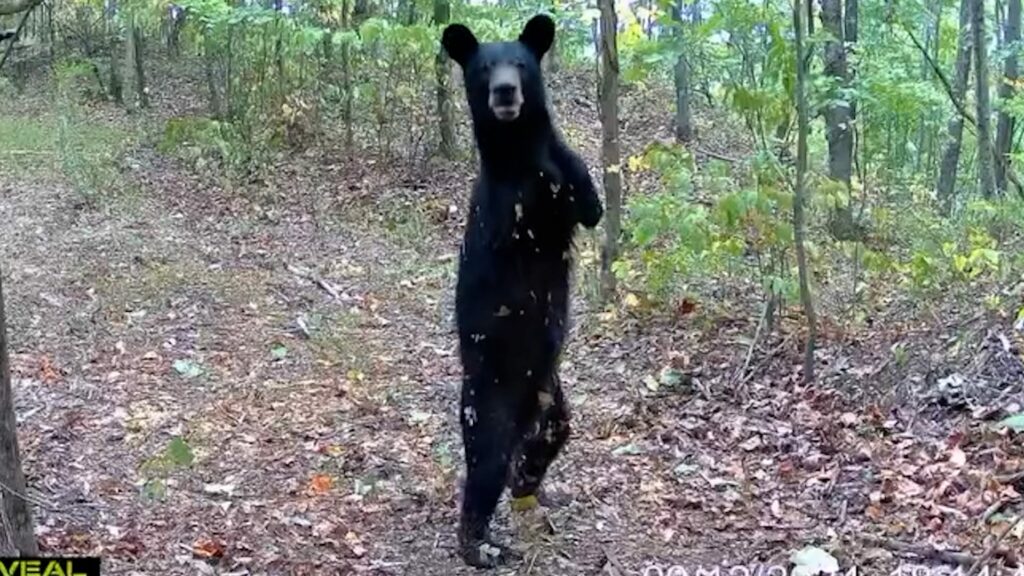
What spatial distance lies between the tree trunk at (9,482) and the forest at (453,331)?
0.06 ft

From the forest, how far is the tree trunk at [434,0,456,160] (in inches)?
1.5

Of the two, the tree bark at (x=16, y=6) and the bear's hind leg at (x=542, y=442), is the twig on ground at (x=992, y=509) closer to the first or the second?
the bear's hind leg at (x=542, y=442)

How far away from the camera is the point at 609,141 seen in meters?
7.67

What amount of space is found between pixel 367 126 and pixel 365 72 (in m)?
0.66

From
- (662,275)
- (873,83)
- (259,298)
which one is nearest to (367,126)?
(259,298)

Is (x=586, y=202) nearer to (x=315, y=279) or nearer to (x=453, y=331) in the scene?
(x=453, y=331)

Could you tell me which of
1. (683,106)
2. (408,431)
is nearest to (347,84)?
(683,106)

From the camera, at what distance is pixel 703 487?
204 inches

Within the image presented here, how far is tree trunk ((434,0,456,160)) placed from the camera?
39.7ft

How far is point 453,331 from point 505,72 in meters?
3.68

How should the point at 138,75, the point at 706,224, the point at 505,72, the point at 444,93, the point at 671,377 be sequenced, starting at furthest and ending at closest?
the point at 138,75 < the point at 444,93 < the point at 706,224 < the point at 671,377 < the point at 505,72

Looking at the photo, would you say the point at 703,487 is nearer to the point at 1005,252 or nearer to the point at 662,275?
the point at 662,275

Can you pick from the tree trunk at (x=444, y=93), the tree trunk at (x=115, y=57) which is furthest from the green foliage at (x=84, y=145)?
the tree trunk at (x=444, y=93)

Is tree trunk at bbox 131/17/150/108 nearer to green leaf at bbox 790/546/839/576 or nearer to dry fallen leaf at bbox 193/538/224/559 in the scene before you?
dry fallen leaf at bbox 193/538/224/559
